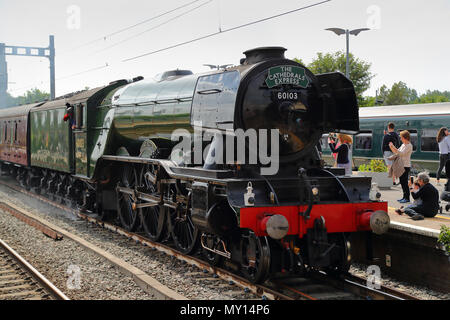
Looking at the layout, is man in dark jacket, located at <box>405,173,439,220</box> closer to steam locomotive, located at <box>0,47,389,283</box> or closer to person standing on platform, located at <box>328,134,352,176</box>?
steam locomotive, located at <box>0,47,389,283</box>

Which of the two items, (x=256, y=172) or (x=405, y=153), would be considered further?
(x=405, y=153)

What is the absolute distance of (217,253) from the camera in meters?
6.87

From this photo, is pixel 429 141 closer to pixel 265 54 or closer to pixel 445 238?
pixel 445 238

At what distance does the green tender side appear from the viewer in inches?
515

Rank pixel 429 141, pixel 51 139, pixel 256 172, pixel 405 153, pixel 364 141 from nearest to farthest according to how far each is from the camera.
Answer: pixel 256 172, pixel 405 153, pixel 51 139, pixel 429 141, pixel 364 141

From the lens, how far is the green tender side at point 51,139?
1307 cm

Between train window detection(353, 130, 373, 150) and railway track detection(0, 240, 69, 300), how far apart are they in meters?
15.5

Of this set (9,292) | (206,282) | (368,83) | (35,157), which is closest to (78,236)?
(9,292)

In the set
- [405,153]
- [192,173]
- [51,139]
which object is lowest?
[192,173]

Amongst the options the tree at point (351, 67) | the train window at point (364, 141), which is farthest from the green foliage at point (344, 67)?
the train window at point (364, 141)

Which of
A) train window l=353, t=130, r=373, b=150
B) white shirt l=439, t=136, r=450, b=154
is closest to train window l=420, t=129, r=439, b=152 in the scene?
train window l=353, t=130, r=373, b=150

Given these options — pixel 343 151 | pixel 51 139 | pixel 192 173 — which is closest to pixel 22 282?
pixel 192 173

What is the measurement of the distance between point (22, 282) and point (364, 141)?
54.0 ft

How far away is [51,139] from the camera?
570 inches
